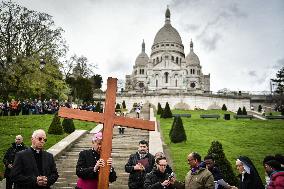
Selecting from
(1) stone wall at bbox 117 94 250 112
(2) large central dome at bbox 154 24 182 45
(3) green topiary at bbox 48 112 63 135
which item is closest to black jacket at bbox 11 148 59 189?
(3) green topiary at bbox 48 112 63 135

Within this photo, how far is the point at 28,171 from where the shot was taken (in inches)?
180

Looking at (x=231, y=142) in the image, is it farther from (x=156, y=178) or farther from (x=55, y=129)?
(x=156, y=178)

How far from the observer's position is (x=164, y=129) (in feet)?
71.7

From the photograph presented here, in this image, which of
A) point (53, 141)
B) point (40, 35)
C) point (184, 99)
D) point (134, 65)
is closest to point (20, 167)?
point (53, 141)

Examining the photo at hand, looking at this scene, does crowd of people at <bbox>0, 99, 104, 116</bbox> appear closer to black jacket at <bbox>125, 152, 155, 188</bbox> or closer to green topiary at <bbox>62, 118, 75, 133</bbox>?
green topiary at <bbox>62, 118, 75, 133</bbox>

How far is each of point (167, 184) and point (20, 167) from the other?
2171 millimetres

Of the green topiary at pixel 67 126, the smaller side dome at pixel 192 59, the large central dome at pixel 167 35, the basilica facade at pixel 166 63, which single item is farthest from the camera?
the smaller side dome at pixel 192 59

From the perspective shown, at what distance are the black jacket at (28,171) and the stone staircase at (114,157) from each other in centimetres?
520

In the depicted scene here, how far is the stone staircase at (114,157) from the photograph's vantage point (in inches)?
392

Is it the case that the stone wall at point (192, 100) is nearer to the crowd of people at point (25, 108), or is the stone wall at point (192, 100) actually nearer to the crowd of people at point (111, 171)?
the crowd of people at point (25, 108)

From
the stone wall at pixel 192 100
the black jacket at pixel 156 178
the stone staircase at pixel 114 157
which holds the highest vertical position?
the stone wall at pixel 192 100

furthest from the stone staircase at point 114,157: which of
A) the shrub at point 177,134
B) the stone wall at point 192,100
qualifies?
the stone wall at point 192,100

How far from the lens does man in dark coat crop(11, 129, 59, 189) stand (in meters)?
4.44

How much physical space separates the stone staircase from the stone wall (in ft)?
112
